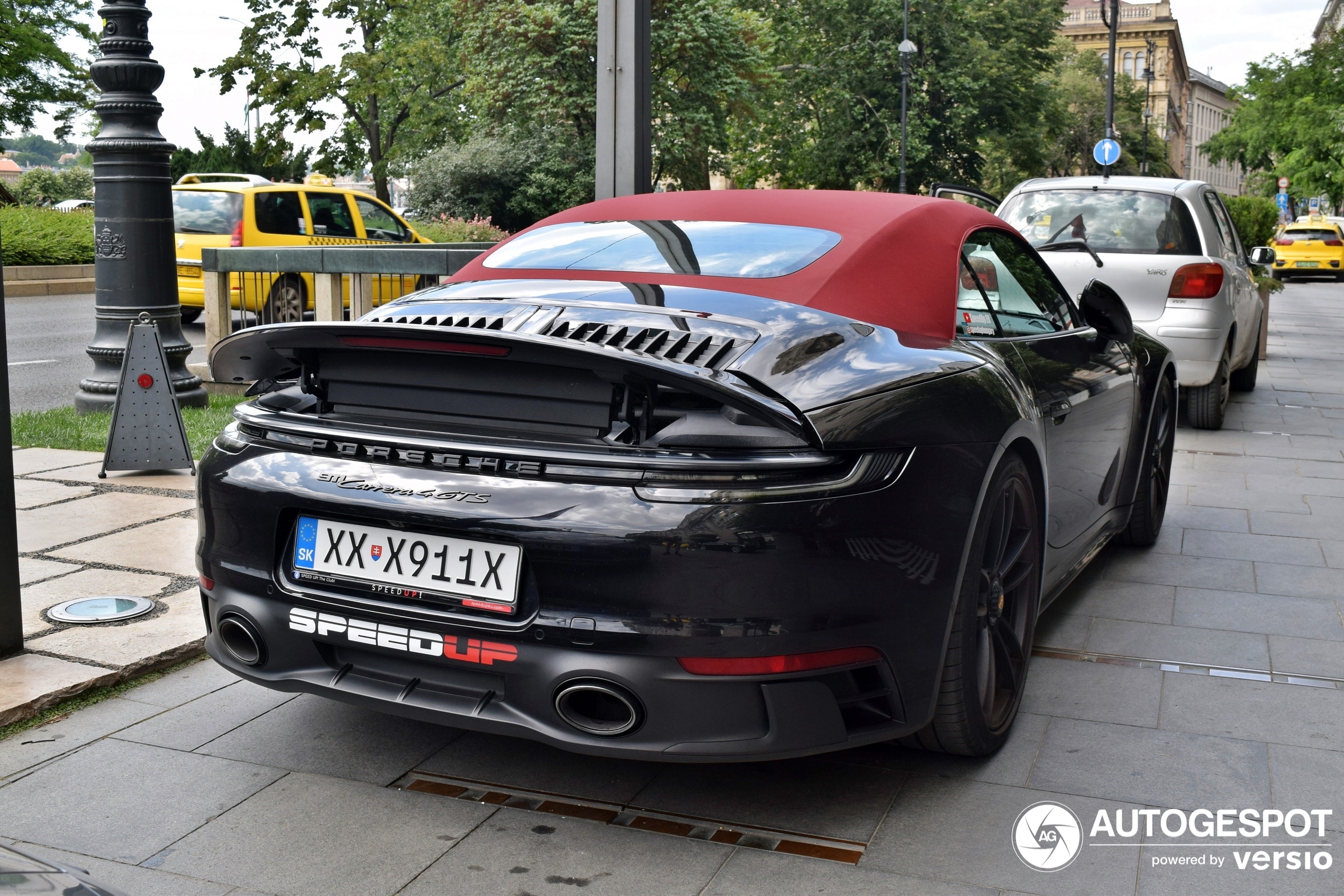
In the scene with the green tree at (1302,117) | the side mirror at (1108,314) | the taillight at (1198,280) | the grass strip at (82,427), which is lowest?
the grass strip at (82,427)

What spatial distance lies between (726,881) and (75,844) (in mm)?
1412

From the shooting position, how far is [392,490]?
2.86 meters

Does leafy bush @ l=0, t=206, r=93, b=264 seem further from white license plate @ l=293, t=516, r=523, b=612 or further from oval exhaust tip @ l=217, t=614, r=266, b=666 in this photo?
white license plate @ l=293, t=516, r=523, b=612

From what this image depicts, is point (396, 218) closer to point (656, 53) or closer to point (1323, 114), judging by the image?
point (656, 53)

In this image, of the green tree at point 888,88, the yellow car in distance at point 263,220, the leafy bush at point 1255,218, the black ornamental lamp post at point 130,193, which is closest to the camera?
the black ornamental lamp post at point 130,193

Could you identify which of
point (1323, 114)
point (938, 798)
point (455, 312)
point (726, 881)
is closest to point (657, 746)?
point (726, 881)

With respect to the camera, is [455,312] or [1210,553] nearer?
[455,312]

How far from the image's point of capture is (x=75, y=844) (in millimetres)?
2914

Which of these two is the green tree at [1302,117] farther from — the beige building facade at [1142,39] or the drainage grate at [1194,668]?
the beige building facade at [1142,39]

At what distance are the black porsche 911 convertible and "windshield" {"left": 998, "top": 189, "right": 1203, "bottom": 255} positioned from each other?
6.08 metres

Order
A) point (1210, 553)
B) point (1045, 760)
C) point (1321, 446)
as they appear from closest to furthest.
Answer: point (1045, 760)
point (1210, 553)
point (1321, 446)

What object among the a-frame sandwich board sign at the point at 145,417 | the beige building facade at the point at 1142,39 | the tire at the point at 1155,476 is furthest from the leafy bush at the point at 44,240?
the beige building facade at the point at 1142,39

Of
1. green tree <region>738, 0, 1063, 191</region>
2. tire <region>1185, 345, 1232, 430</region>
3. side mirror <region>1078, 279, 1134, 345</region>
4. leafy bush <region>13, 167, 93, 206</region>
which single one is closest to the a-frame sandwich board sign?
side mirror <region>1078, 279, 1134, 345</region>

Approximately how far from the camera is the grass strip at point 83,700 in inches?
141
